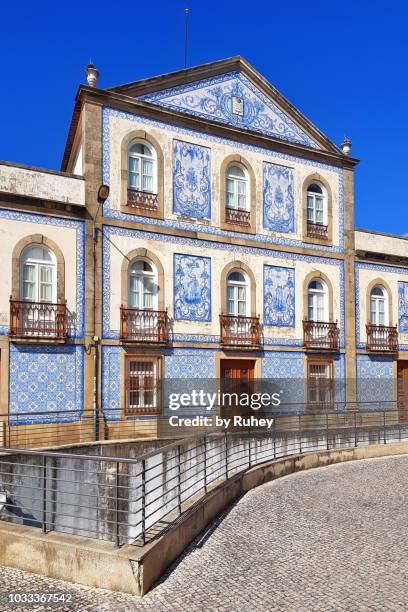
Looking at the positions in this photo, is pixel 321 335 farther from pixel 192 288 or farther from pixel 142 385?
pixel 142 385

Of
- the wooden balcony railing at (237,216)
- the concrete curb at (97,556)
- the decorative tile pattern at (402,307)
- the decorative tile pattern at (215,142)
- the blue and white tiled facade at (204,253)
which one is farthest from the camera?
the decorative tile pattern at (402,307)

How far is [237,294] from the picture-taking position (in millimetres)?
18734

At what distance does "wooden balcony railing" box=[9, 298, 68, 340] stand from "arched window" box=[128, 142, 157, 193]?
166 inches

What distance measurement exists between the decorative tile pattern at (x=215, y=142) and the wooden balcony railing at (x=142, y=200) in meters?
0.34

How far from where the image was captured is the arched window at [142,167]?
17.2m

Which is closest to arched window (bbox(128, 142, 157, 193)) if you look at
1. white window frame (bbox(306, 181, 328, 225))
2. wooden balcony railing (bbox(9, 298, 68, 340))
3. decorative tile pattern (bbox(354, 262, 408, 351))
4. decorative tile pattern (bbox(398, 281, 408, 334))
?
wooden balcony railing (bbox(9, 298, 68, 340))

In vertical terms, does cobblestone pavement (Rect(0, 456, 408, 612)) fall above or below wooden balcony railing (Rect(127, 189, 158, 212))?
below

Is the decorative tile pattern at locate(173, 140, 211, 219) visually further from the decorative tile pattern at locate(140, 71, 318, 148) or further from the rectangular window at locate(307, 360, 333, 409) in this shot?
the rectangular window at locate(307, 360, 333, 409)

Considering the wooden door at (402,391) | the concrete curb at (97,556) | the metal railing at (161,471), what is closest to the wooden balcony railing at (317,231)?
the wooden door at (402,391)

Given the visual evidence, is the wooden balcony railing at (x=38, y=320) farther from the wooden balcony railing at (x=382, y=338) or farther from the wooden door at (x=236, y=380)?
the wooden balcony railing at (x=382, y=338)

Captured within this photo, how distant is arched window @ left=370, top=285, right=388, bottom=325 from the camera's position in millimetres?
22078

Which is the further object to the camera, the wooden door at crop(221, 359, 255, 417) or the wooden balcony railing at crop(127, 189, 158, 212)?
the wooden balcony railing at crop(127, 189, 158, 212)

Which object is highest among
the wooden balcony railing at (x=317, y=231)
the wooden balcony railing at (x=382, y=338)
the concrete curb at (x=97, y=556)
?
the wooden balcony railing at (x=317, y=231)

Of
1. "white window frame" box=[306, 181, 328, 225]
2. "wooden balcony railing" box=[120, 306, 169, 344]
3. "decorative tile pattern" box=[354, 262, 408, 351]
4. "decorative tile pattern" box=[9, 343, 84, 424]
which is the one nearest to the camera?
"decorative tile pattern" box=[9, 343, 84, 424]
